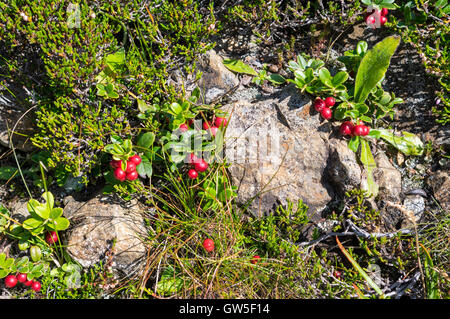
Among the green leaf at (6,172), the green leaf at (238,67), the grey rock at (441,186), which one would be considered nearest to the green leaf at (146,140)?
the green leaf at (238,67)

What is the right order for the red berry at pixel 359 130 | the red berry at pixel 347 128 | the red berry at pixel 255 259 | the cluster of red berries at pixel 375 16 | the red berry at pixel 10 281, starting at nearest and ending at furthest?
the red berry at pixel 10 281, the red berry at pixel 255 259, the red berry at pixel 359 130, the red berry at pixel 347 128, the cluster of red berries at pixel 375 16

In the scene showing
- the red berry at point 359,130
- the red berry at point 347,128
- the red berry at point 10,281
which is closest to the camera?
the red berry at point 10,281

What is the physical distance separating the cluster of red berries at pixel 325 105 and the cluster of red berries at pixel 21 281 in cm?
343

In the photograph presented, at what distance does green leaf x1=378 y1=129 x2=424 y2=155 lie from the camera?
4188 millimetres

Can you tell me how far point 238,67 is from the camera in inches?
176

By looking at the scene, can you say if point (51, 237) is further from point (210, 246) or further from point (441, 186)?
point (441, 186)

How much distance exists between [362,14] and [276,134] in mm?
1763

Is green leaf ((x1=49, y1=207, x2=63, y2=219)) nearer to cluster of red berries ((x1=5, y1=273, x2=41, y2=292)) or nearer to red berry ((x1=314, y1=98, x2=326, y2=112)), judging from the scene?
cluster of red berries ((x1=5, y1=273, x2=41, y2=292))

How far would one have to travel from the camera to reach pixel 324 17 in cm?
441

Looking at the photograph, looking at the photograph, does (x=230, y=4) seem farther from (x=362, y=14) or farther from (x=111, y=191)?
(x=111, y=191)

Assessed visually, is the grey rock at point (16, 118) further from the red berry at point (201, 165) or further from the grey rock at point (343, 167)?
the grey rock at point (343, 167)

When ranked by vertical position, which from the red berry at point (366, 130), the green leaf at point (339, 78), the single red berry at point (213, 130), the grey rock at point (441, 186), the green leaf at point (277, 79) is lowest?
the grey rock at point (441, 186)

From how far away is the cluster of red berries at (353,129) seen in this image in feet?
13.0

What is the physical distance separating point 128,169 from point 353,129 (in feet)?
7.80
